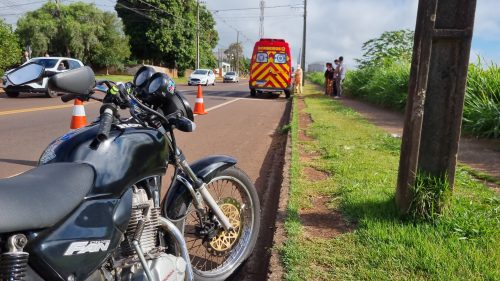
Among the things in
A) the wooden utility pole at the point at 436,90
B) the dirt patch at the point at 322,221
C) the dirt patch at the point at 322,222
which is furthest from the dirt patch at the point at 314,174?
the wooden utility pole at the point at 436,90

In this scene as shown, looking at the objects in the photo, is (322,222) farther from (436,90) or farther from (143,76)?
(143,76)

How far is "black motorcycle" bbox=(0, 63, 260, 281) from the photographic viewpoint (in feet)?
5.22

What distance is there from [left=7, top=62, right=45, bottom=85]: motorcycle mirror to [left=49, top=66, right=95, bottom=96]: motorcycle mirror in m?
0.06

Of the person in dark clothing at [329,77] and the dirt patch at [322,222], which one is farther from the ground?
the person in dark clothing at [329,77]

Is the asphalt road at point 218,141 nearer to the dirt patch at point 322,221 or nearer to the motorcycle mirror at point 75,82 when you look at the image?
the dirt patch at point 322,221

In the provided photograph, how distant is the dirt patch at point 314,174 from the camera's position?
5289mm

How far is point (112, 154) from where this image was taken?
6.55 feet

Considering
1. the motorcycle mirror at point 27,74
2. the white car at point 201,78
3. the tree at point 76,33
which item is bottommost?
the white car at point 201,78

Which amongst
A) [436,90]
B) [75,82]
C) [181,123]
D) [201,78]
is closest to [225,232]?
[181,123]

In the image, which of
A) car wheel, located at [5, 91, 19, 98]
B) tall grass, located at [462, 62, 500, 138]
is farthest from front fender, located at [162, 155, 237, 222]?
car wheel, located at [5, 91, 19, 98]

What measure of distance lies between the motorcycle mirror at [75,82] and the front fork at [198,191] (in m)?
0.74

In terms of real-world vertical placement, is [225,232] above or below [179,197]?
below

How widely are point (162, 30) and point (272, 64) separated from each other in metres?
30.6

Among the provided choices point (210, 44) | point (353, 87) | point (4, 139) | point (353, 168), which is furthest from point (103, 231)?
point (210, 44)
